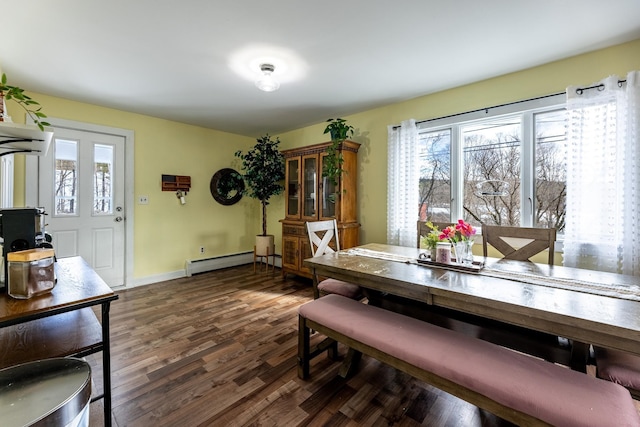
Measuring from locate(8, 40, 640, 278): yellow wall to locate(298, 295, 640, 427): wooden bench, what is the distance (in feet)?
6.54

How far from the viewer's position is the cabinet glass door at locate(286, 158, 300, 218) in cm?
391

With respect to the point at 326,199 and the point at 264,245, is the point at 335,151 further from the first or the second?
the point at 264,245

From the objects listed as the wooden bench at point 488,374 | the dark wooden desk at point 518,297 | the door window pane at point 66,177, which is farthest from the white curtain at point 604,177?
the door window pane at point 66,177

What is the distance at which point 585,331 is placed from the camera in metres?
1.02

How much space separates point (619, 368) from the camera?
1165mm

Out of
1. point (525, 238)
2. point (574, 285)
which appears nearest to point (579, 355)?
point (574, 285)

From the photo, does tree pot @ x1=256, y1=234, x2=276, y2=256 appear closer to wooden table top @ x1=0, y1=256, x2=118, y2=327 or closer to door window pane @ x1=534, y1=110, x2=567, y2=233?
wooden table top @ x1=0, y1=256, x2=118, y2=327

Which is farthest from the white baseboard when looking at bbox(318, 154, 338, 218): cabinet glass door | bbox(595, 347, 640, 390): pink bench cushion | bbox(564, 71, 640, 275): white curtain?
bbox(595, 347, 640, 390): pink bench cushion

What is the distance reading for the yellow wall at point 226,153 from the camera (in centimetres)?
233

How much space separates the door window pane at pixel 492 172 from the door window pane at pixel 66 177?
439cm

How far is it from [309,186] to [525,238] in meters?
2.49

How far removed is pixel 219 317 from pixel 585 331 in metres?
2.60

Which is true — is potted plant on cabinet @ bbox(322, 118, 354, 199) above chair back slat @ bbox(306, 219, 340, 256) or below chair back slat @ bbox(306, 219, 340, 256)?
above

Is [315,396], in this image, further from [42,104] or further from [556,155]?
[42,104]
